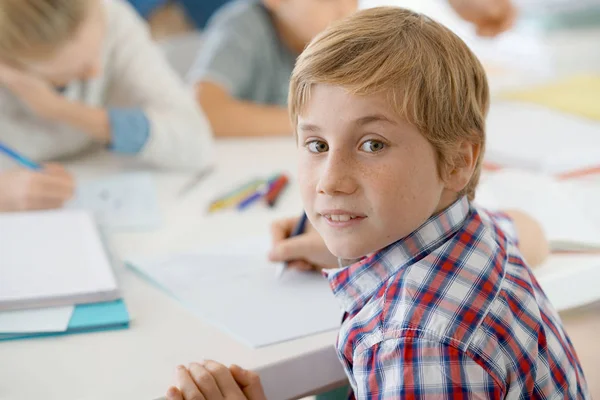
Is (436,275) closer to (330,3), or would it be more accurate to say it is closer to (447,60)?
(447,60)

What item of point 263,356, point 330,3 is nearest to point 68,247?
point 263,356

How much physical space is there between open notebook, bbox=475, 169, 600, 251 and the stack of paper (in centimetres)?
59

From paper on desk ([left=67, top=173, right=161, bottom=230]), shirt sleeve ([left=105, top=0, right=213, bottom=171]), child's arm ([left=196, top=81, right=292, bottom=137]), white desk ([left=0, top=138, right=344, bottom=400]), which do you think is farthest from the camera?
child's arm ([left=196, top=81, right=292, bottom=137])

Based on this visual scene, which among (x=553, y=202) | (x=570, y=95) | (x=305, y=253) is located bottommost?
(x=570, y=95)

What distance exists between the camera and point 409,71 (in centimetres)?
77

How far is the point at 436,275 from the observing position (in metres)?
0.78

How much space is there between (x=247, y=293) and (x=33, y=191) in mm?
445

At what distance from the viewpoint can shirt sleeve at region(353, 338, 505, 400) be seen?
0.72 metres

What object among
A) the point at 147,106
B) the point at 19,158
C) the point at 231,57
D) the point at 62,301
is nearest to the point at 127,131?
the point at 147,106

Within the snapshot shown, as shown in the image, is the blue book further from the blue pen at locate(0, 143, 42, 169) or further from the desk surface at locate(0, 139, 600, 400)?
the blue pen at locate(0, 143, 42, 169)

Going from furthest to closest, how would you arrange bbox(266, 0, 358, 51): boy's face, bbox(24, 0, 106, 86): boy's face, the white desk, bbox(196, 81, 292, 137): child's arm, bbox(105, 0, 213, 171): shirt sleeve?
bbox(266, 0, 358, 51): boy's face, bbox(196, 81, 292, 137): child's arm, bbox(105, 0, 213, 171): shirt sleeve, bbox(24, 0, 106, 86): boy's face, the white desk

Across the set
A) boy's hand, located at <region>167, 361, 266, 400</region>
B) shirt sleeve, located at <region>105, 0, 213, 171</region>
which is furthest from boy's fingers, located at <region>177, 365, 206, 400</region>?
shirt sleeve, located at <region>105, 0, 213, 171</region>

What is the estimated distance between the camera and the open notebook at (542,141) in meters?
1.49

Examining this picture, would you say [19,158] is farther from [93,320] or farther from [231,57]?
[231,57]
